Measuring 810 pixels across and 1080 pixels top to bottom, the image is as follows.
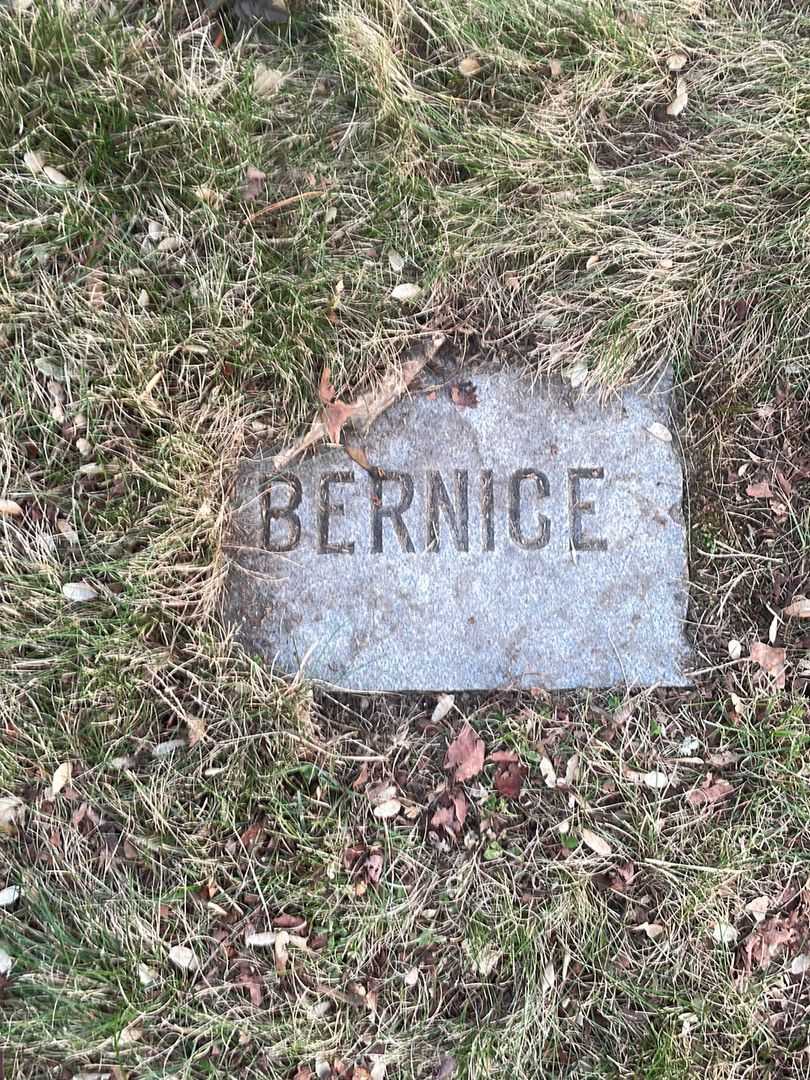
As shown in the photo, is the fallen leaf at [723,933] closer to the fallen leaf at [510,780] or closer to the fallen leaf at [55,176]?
the fallen leaf at [510,780]

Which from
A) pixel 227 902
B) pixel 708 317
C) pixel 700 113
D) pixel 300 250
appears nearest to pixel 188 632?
pixel 227 902

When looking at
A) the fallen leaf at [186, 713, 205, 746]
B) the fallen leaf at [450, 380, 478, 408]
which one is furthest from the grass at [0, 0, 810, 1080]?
the fallen leaf at [450, 380, 478, 408]

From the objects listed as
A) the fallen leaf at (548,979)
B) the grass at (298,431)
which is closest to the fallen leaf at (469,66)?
the grass at (298,431)

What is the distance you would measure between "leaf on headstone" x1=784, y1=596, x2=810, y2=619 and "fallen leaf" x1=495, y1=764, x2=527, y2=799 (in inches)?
37.7

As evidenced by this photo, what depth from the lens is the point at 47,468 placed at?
2.28m

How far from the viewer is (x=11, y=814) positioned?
218cm

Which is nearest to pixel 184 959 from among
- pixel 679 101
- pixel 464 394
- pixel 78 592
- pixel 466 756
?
pixel 466 756

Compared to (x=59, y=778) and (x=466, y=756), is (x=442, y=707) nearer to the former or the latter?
(x=466, y=756)

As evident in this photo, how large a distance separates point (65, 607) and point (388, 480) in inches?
41.1

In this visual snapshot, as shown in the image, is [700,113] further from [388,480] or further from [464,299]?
[388,480]

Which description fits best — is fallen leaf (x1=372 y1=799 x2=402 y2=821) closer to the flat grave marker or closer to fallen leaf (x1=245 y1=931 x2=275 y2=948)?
the flat grave marker

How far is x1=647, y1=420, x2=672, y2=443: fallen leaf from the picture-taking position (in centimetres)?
234

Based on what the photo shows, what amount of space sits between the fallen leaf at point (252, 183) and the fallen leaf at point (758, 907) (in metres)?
2.62

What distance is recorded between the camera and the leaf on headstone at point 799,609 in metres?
2.30
